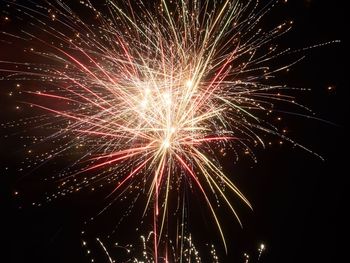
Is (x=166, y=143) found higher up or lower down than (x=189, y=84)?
lower down

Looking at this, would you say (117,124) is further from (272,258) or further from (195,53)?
(272,258)

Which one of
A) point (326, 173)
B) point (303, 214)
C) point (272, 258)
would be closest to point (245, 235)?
point (272, 258)

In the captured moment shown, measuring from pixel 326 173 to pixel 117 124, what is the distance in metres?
4.10

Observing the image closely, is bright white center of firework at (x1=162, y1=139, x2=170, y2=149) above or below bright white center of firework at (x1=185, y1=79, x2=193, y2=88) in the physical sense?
below

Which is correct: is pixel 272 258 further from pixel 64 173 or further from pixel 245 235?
pixel 64 173

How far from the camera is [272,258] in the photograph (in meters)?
7.01

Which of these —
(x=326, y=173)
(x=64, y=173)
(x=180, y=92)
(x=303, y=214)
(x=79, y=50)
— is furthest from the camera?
(x=303, y=214)

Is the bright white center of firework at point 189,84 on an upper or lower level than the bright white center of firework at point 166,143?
upper

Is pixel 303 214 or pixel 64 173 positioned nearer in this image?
pixel 64 173

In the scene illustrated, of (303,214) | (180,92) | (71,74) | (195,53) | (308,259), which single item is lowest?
(308,259)

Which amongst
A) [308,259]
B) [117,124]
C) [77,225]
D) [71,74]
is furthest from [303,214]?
[71,74]

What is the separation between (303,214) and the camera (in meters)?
6.98

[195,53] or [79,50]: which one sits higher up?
[79,50]

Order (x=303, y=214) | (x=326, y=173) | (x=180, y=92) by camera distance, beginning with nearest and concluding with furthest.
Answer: (x=180, y=92) < (x=326, y=173) < (x=303, y=214)
